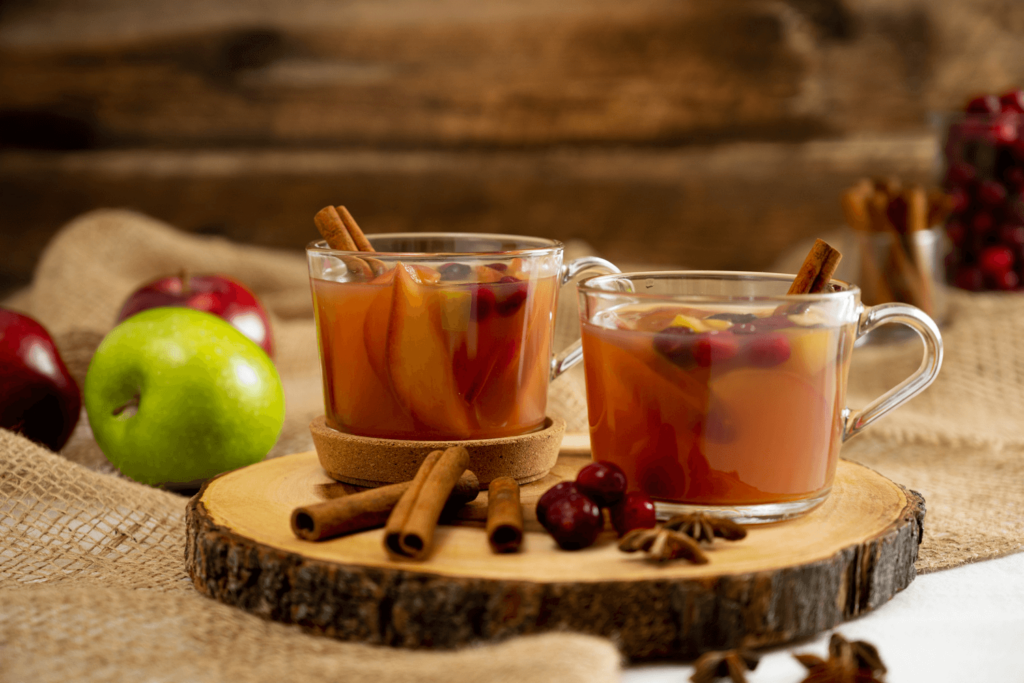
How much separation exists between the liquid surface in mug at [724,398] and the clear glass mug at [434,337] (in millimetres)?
131

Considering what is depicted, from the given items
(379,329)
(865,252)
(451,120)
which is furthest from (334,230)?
(451,120)

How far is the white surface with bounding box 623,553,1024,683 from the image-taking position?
2.85 ft

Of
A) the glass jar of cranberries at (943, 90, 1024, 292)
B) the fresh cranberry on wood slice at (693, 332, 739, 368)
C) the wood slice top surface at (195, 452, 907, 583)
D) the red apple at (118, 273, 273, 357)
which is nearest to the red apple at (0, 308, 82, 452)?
the red apple at (118, 273, 273, 357)

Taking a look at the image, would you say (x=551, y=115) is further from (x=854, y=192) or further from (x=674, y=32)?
(x=854, y=192)

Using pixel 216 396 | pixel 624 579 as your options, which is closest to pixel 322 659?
pixel 624 579

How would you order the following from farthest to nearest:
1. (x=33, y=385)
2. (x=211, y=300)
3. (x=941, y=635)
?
(x=211, y=300) < (x=33, y=385) < (x=941, y=635)

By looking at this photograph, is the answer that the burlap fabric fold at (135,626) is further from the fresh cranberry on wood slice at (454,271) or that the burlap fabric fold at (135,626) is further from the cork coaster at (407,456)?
the fresh cranberry on wood slice at (454,271)

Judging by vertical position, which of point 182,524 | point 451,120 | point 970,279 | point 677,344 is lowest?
point 182,524

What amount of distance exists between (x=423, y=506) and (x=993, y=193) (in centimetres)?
169

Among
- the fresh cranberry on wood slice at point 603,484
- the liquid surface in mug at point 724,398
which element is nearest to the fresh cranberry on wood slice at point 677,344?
the liquid surface in mug at point 724,398

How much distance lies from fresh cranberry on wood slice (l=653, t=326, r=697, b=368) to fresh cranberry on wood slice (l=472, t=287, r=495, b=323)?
209 millimetres

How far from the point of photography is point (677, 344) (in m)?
0.97

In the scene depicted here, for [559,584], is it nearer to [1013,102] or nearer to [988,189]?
[988,189]

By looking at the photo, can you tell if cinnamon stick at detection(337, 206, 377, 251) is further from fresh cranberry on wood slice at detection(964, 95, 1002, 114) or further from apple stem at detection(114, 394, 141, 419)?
fresh cranberry on wood slice at detection(964, 95, 1002, 114)
